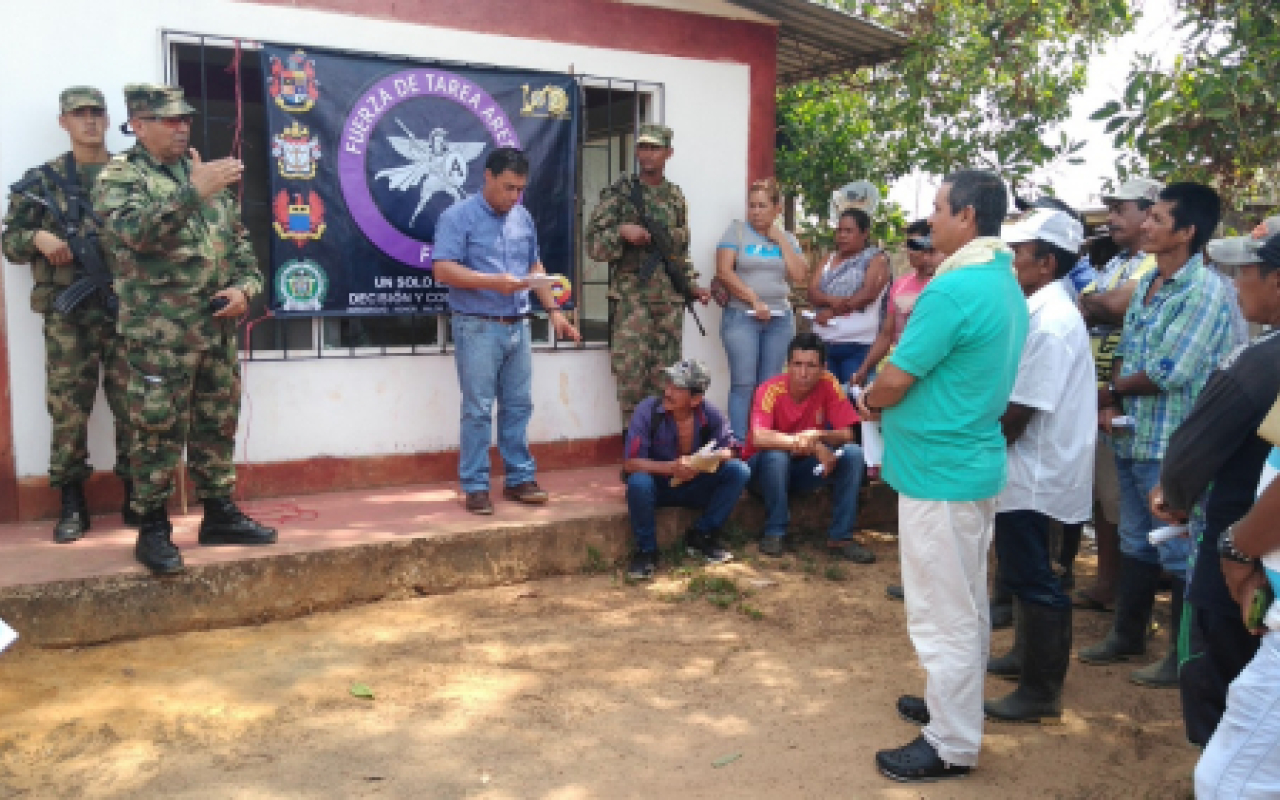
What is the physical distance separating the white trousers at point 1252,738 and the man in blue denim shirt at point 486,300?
12.2 ft

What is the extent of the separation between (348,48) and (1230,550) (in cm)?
493

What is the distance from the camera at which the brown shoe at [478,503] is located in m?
5.32

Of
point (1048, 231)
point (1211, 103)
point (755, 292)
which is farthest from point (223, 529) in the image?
point (1211, 103)

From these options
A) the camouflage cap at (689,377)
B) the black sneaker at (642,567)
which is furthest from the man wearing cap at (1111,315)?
the black sneaker at (642,567)

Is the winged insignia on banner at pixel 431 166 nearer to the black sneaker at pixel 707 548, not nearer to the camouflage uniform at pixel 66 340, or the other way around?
the camouflage uniform at pixel 66 340

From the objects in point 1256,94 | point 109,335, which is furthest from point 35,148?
point 1256,94

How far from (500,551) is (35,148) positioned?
2954 mm

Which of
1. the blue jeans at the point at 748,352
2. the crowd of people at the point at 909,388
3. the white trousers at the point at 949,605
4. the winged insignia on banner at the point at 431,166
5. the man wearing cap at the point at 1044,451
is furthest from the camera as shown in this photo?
the blue jeans at the point at 748,352

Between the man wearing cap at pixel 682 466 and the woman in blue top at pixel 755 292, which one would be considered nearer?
the man wearing cap at pixel 682 466

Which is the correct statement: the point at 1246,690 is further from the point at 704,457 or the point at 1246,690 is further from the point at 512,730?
the point at 704,457

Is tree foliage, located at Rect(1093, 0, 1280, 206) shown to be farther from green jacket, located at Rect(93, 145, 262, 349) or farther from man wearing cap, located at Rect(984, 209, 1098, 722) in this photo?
green jacket, located at Rect(93, 145, 262, 349)

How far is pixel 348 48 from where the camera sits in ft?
18.2

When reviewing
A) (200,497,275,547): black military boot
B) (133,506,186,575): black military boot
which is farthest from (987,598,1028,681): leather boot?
(133,506,186,575): black military boot

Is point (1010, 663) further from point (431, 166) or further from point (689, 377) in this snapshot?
point (431, 166)
